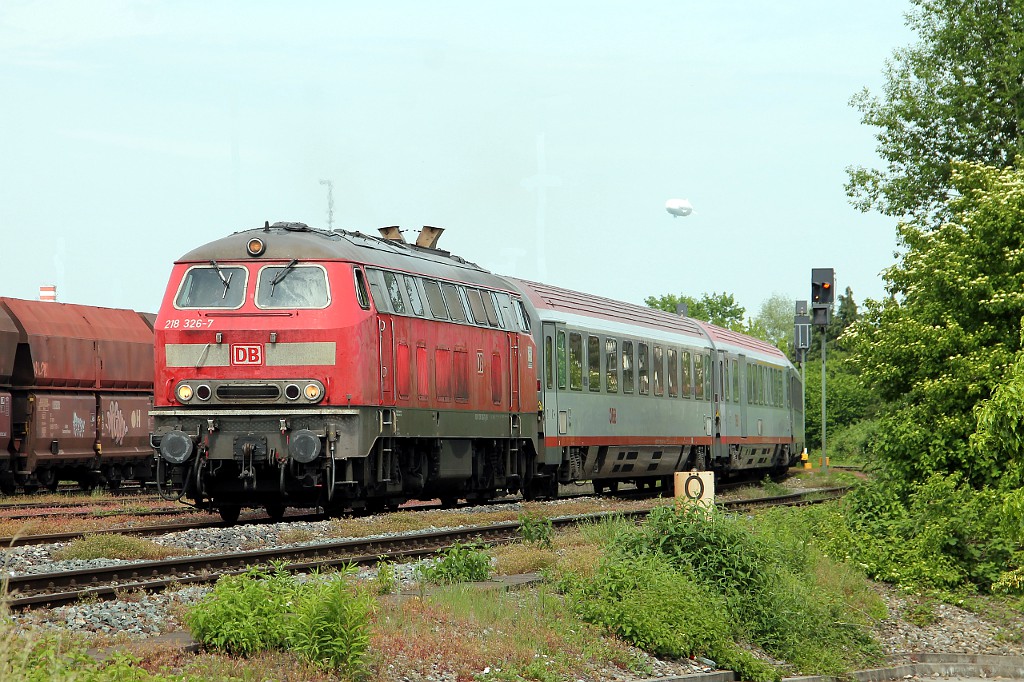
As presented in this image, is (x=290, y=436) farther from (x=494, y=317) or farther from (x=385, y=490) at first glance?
(x=494, y=317)

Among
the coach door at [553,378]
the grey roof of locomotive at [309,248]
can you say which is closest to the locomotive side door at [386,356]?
the grey roof of locomotive at [309,248]

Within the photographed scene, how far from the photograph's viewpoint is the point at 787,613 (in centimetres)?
1260

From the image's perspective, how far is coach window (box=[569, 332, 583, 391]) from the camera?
78.5 ft

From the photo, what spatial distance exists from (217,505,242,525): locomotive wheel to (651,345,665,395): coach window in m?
11.7

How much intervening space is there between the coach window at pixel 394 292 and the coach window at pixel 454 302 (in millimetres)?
1535

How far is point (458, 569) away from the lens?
12172 mm

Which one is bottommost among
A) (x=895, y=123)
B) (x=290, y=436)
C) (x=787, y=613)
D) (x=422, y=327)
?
(x=787, y=613)

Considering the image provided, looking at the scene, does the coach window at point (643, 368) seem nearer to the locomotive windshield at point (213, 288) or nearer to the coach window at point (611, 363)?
the coach window at point (611, 363)

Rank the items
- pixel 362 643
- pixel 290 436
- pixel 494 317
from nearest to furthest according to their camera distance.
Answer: pixel 362 643, pixel 290 436, pixel 494 317

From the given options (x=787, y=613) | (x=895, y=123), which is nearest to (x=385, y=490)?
(x=787, y=613)

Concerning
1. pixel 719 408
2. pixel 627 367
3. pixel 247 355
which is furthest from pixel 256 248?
pixel 719 408

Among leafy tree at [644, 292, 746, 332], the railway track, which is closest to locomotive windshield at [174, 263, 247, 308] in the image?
the railway track

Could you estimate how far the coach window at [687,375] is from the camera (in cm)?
2931

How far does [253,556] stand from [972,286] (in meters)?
10.1
